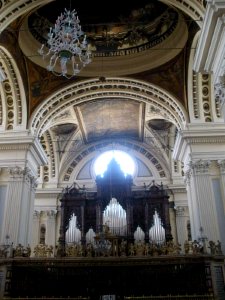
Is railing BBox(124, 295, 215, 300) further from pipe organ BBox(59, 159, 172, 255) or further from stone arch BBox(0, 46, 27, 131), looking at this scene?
stone arch BBox(0, 46, 27, 131)

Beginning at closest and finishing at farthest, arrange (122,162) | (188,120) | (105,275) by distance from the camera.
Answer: (105,275) → (188,120) → (122,162)

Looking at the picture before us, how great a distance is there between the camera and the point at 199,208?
12945mm

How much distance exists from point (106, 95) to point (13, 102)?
12.1 ft

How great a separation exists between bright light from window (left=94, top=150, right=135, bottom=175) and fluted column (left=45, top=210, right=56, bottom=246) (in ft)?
10.9

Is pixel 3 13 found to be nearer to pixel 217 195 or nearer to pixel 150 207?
pixel 217 195

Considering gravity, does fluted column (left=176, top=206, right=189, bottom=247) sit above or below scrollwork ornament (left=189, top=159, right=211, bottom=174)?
below

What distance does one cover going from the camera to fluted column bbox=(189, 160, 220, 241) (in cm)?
1258

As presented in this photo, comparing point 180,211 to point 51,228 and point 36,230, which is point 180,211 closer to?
point 51,228

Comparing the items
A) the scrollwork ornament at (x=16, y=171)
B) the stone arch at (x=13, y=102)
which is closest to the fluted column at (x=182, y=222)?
the scrollwork ornament at (x=16, y=171)

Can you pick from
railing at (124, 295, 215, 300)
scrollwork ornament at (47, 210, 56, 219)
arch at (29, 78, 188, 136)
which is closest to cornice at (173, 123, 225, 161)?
arch at (29, 78, 188, 136)

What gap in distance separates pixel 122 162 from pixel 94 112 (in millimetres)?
3791

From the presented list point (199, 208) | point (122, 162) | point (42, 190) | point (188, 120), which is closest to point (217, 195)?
point (199, 208)

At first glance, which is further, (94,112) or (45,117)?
(94,112)

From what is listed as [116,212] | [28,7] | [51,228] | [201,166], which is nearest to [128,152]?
[116,212]
